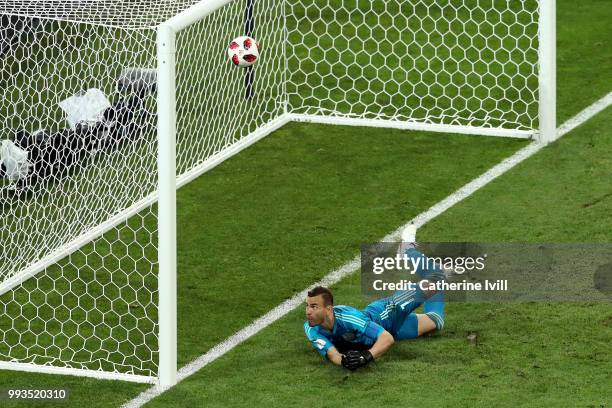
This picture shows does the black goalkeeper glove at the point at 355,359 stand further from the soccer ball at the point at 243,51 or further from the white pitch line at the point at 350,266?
the soccer ball at the point at 243,51

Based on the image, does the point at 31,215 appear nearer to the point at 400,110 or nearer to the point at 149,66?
the point at 149,66

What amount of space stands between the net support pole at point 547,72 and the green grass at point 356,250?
0.18 m

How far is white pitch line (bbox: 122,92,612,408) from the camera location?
30.7 feet

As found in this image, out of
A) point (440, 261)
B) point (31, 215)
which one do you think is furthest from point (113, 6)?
point (440, 261)

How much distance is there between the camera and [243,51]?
11336 mm

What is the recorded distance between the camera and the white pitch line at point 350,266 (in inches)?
369

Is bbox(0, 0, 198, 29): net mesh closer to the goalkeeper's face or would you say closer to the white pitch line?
the white pitch line

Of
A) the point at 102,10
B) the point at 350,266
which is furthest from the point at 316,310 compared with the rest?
the point at 102,10

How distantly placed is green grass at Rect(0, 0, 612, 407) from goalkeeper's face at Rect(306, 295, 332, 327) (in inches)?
11.4

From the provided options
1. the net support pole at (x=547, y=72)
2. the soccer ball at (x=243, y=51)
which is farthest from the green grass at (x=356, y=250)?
the soccer ball at (x=243, y=51)

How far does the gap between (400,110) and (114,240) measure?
301cm

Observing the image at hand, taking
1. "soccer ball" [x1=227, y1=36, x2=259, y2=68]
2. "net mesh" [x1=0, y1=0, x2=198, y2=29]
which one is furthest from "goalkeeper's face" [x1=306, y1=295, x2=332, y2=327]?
"soccer ball" [x1=227, y1=36, x2=259, y2=68]

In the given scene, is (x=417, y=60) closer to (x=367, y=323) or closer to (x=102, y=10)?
(x=102, y=10)

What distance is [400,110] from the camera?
13000mm
